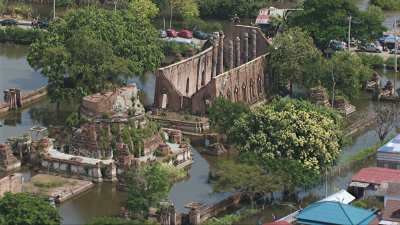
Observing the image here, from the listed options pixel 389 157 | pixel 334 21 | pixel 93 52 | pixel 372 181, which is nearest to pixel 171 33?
pixel 334 21

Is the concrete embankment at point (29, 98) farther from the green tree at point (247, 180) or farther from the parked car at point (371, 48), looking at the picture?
the parked car at point (371, 48)

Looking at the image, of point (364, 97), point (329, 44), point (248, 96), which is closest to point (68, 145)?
point (248, 96)

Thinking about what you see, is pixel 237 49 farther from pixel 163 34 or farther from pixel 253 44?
pixel 163 34

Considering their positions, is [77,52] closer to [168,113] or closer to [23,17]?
[168,113]

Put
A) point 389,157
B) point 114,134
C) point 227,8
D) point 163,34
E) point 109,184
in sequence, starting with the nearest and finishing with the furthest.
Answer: point 109,184 → point 389,157 → point 114,134 → point 163,34 → point 227,8

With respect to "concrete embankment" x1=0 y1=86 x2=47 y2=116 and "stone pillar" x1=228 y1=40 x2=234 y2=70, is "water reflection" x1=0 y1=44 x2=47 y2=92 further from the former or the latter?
"stone pillar" x1=228 y1=40 x2=234 y2=70

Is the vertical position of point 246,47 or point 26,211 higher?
point 246,47

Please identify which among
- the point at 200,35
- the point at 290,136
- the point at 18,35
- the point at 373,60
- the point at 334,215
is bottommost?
the point at 334,215
